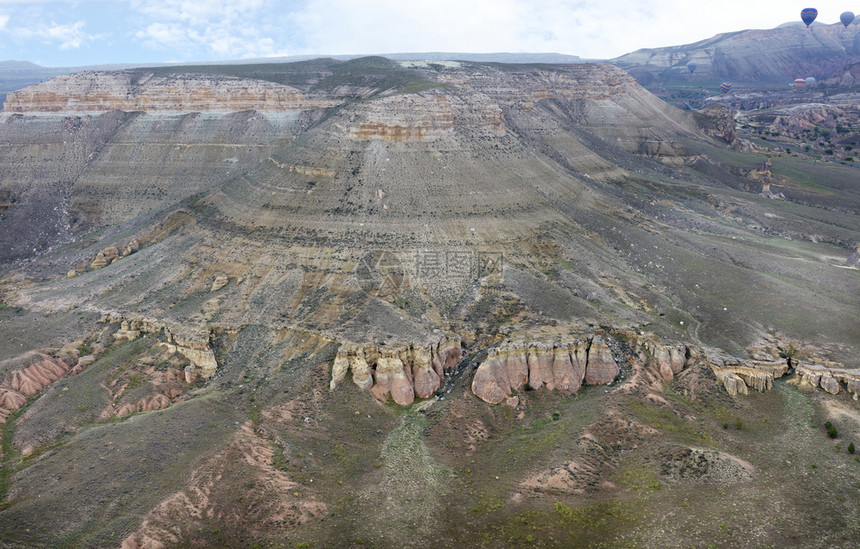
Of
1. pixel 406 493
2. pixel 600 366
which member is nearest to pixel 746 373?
pixel 600 366

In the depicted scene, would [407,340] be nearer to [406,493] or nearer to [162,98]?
[406,493]

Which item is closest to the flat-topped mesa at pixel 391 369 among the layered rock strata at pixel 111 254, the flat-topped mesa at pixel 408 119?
the flat-topped mesa at pixel 408 119

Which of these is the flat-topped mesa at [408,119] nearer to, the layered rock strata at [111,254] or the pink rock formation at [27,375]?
the layered rock strata at [111,254]

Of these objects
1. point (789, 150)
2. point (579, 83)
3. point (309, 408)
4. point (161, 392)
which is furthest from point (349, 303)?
point (789, 150)

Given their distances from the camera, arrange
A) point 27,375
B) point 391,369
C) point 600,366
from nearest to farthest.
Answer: point 391,369
point 600,366
point 27,375

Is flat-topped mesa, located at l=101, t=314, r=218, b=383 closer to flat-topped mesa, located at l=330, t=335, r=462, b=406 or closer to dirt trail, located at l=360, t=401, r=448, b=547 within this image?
flat-topped mesa, located at l=330, t=335, r=462, b=406

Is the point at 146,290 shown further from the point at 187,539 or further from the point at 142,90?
the point at 142,90

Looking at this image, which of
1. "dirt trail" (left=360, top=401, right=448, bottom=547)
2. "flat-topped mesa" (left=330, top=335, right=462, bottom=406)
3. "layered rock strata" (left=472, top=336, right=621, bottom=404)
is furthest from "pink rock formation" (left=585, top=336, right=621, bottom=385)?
"dirt trail" (left=360, top=401, right=448, bottom=547)
